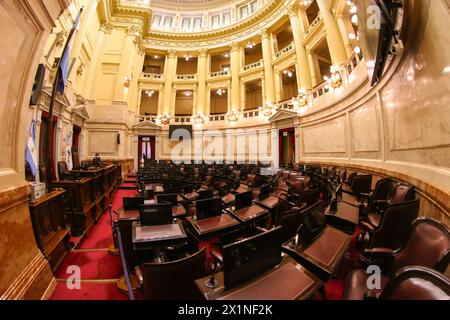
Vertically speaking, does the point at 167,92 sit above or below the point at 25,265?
above

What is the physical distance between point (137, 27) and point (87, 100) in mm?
6757

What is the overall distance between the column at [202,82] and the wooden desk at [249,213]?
13350mm

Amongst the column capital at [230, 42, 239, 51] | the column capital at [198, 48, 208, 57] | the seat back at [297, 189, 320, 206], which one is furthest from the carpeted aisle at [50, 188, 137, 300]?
the column capital at [198, 48, 208, 57]

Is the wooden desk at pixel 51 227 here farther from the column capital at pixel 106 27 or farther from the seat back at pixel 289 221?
the column capital at pixel 106 27

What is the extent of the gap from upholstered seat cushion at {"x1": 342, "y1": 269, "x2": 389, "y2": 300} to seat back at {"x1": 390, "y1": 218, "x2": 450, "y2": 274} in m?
0.24

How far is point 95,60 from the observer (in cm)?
1184

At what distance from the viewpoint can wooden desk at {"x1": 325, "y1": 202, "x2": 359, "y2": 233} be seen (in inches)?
85.4

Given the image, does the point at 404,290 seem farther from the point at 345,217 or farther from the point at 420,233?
the point at 345,217

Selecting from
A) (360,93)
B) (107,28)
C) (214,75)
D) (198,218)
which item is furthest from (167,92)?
(198,218)

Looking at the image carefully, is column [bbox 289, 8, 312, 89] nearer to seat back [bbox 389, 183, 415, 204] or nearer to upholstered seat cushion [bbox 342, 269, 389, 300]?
seat back [bbox 389, 183, 415, 204]

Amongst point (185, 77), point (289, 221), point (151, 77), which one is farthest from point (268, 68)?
point (289, 221)

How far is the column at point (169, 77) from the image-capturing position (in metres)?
15.2

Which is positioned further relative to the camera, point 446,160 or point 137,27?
point 137,27
